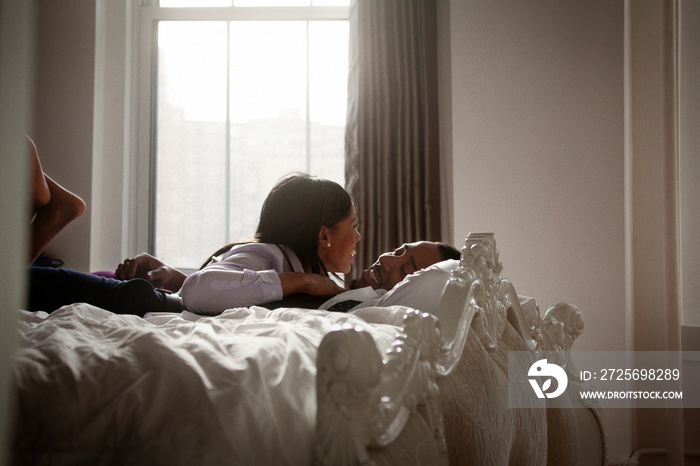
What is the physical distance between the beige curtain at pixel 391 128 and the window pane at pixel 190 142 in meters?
0.81

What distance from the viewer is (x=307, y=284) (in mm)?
1601

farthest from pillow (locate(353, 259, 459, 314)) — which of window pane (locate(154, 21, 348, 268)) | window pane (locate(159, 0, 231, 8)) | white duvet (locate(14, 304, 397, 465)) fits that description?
window pane (locate(159, 0, 231, 8))

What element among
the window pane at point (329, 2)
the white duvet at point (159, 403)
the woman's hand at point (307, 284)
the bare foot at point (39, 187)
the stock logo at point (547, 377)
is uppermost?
the window pane at point (329, 2)

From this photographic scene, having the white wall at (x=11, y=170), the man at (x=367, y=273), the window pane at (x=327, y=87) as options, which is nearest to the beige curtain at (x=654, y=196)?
the man at (x=367, y=273)

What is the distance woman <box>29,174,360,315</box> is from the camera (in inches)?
58.9

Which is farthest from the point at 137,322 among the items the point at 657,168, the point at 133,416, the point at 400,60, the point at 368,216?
the point at 400,60

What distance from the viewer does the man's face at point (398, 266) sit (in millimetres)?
1874

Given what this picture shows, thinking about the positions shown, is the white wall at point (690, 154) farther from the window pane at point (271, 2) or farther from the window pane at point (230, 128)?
the window pane at point (271, 2)

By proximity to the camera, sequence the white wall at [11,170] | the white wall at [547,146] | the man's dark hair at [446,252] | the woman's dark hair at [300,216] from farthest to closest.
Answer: the white wall at [547,146] → the man's dark hair at [446,252] → the woman's dark hair at [300,216] → the white wall at [11,170]

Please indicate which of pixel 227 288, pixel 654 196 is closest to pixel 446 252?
pixel 227 288

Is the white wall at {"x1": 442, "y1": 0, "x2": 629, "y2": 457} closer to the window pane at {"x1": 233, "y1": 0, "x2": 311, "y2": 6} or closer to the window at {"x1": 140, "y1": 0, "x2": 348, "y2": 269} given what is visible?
the window at {"x1": 140, "y1": 0, "x2": 348, "y2": 269}

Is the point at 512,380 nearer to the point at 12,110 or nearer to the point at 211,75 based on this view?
the point at 12,110

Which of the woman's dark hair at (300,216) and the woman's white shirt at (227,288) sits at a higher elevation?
the woman's dark hair at (300,216)

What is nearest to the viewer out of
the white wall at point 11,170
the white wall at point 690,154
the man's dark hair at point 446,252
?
the white wall at point 11,170
